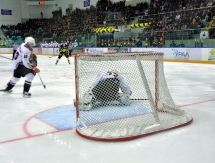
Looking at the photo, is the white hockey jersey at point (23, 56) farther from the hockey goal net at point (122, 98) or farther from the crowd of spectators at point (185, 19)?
the crowd of spectators at point (185, 19)

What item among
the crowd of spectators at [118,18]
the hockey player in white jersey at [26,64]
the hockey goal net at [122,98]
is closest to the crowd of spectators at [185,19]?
the crowd of spectators at [118,18]

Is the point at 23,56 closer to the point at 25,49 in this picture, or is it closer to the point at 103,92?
the point at 25,49

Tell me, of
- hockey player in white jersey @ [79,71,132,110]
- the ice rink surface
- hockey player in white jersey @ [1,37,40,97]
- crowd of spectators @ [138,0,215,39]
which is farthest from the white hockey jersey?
crowd of spectators @ [138,0,215,39]

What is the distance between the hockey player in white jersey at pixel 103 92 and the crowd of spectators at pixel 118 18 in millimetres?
8446

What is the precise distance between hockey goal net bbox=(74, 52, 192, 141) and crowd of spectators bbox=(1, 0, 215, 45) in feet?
27.5

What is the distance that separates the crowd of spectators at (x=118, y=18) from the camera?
37.8 ft

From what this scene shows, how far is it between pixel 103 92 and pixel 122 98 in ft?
1.07

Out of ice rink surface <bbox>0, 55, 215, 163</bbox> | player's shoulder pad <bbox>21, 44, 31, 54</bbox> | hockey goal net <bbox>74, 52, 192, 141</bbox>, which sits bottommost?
ice rink surface <bbox>0, 55, 215, 163</bbox>

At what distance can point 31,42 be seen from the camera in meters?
4.12

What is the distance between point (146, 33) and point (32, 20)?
22.1m

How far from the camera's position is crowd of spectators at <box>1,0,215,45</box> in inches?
454

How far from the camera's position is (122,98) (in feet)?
10.3

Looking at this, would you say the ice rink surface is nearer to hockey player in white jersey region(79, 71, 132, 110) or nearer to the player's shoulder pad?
hockey player in white jersey region(79, 71, 132, 110)

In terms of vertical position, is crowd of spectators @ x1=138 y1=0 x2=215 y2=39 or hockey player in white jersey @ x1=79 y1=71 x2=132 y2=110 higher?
Answer: crowd of spectators @ x1=138 y1=0 x2=215 y2=39
